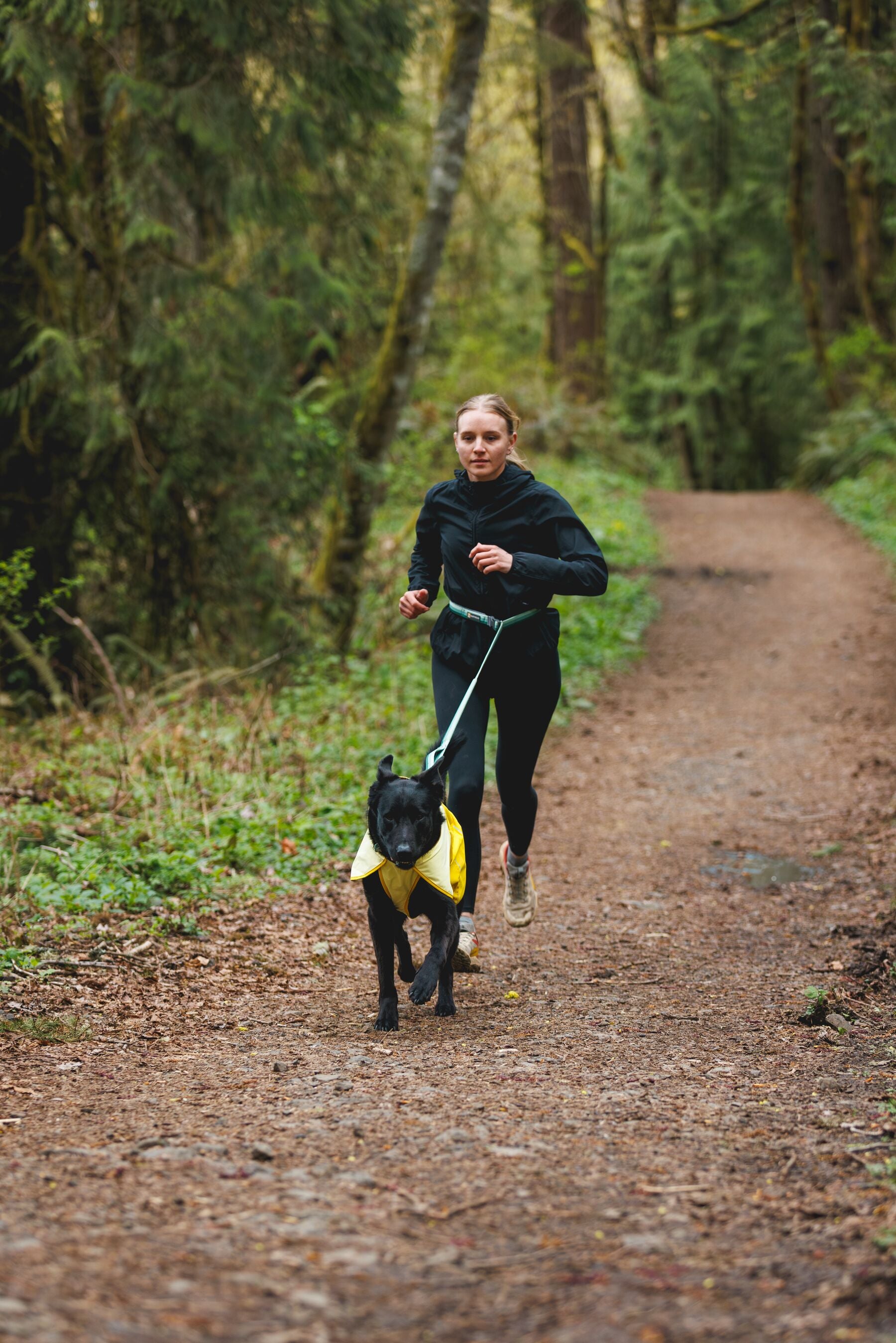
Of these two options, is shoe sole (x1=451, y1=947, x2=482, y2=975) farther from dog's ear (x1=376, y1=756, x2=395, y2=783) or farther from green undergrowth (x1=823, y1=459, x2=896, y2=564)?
green undergrowth (x1=823, y1=459, x2=896, y2=564)

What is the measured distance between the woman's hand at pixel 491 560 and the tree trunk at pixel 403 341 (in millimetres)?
6435

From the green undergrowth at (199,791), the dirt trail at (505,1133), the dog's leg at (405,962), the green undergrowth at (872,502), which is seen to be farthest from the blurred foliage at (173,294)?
the green undergrowth at (872,502)

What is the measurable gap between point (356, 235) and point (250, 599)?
14.6ft

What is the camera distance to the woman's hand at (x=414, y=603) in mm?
4598

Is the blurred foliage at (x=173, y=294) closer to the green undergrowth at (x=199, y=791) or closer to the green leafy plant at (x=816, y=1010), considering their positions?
the green undergrowth at (x=199, y=791)

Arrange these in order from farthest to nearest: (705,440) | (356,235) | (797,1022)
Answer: (705,440) < (356,235) < (797,1022)

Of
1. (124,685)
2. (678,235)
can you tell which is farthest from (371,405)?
(678,235)

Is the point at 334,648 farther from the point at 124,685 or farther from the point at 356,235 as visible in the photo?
the point at 356,235

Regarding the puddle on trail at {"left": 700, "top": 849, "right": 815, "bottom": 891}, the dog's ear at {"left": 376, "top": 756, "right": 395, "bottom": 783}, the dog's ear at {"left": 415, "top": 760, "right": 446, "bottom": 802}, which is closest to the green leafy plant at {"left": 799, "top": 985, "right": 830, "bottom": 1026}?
the dog's ear at {"left": 415, "top": 760, "right": 446, "bottom": 802}

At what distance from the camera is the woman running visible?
14.8 feet

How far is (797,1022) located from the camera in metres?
4.34

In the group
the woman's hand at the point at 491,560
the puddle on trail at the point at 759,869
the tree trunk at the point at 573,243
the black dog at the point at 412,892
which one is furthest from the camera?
the tree trunk at the point at 573,243

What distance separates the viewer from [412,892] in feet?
13.7

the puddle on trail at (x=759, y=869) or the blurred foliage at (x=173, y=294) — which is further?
the blurred foliage at (x=173, y=294)
